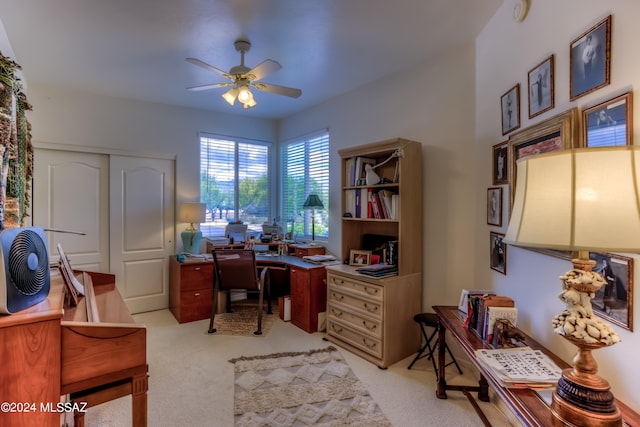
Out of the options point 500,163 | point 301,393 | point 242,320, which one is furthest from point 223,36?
point 242,320

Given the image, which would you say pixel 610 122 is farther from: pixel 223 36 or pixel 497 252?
pixel 223 36

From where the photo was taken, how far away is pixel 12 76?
2.03m

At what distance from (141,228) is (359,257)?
281cm

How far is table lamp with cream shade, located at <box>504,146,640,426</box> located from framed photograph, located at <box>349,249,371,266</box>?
2.12 meters

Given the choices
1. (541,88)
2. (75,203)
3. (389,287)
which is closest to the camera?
(541,88)

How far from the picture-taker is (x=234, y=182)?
469 centimetres

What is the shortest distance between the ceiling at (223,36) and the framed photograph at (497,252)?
5.12 ft

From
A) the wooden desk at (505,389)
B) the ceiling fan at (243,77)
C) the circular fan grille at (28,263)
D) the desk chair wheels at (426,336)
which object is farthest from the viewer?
the desk chair wheels at (426,336)

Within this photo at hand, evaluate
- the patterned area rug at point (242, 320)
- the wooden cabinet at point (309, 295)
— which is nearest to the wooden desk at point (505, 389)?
the wooden cabinet at point (309, 295)

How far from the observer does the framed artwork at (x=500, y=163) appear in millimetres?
2051

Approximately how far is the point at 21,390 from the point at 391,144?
2648mm

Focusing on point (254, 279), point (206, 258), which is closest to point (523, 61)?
point (254, 279)

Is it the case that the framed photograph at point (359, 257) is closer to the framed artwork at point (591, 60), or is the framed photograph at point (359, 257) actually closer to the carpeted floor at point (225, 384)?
the carpeted floor at point (225, 384)

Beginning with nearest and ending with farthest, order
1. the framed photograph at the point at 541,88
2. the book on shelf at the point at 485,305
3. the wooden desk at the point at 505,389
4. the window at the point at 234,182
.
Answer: the wooden desk at the point at 505,389, the framed photograph at the point at 541,88, the book on shelf at the point at 485,305, the window at the point at 234,182
